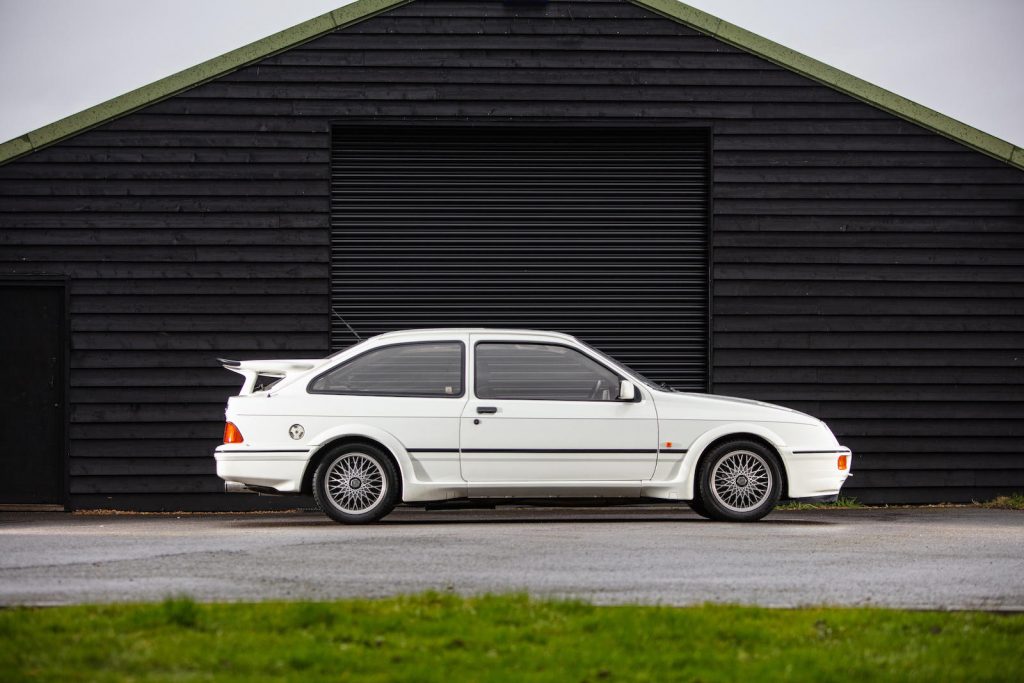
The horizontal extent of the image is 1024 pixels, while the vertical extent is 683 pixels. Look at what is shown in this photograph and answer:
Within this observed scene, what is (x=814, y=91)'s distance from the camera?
14.7m

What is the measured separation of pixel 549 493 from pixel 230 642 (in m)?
5.76

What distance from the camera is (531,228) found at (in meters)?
14.8

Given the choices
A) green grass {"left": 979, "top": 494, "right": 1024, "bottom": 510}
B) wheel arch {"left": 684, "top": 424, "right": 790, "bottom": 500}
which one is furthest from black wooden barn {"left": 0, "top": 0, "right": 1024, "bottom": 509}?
wheel arch {"left": 684, "top": 424, "right": 790, "bottom": 500}

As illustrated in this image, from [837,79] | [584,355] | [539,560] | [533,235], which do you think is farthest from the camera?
[533,235]

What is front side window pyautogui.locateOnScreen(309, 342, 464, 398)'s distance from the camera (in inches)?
439

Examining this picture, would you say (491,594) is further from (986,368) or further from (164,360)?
(986,368)

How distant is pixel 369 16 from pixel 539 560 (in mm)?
7864

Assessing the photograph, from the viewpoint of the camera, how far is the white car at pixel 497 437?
11.0 meters

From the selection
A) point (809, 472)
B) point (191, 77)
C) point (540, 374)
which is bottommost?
point (809, 472)

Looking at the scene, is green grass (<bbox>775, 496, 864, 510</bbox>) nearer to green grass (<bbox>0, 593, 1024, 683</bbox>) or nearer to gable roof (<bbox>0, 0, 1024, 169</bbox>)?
gable roof (<bbox>0, 0, 1024, 169</bbox>)

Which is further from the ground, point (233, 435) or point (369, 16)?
point (369, 16)

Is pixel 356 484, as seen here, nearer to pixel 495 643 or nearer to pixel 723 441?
pixel 723 441

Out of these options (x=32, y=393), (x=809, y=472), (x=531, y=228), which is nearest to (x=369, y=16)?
(x=531, y=228)

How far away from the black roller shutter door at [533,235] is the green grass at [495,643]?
828 cm
